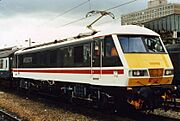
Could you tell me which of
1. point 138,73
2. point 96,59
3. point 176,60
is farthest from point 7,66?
point 138,73

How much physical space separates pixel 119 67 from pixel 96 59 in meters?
1.41

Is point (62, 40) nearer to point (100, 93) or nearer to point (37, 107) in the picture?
point (37, 107)

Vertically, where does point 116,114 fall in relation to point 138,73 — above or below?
below

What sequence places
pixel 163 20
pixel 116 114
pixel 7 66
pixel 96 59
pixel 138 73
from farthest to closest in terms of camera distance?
pixel 163 20 < pixel 7 66 < pixel 116 114 < pixel 96 59 < pixel 138 73

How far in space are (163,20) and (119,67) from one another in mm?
20289

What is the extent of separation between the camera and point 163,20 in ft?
98.2

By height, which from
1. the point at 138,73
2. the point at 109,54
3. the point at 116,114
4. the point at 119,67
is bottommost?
the point at 116,114

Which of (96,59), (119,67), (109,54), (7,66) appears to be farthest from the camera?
(7,66)

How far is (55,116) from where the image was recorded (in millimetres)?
12336

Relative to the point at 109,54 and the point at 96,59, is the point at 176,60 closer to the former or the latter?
the point at 96,59

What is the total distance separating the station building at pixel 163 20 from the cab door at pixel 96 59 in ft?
45.6

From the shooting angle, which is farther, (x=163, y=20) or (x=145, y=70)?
(x=163, y=20)

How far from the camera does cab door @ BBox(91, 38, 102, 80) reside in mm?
11773

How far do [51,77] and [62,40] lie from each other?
6.05 ft
